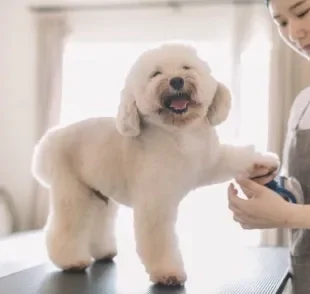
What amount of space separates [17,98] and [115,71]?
0.60m

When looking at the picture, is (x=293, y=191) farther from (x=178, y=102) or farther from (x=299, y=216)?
(x=178, y=102)

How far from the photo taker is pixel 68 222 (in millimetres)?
1212

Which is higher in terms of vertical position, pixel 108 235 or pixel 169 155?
pixel 169 155

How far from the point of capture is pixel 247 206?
3.47 ft

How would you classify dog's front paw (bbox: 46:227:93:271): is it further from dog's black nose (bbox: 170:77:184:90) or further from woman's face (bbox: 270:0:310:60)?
woman's face (bbox: 270:0:310:60)

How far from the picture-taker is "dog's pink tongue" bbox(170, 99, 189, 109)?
3.34 ft

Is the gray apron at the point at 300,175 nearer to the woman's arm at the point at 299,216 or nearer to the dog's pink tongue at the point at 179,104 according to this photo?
the woman's arm at the point at 299,216

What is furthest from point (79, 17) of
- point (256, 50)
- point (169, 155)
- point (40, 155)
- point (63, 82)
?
point (169, 155)

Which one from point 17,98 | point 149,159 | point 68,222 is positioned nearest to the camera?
point 149,159

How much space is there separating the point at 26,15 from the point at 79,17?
1.08 feet

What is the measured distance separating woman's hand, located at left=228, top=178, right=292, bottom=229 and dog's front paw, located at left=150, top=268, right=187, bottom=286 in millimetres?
146

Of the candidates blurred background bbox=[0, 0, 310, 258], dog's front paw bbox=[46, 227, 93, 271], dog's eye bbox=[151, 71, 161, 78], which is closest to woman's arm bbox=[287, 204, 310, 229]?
dog's eye bbox=[151, 71, 161, 78]

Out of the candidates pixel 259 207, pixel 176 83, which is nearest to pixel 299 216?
pixel 259 207

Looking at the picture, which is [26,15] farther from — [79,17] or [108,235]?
[108,235]
